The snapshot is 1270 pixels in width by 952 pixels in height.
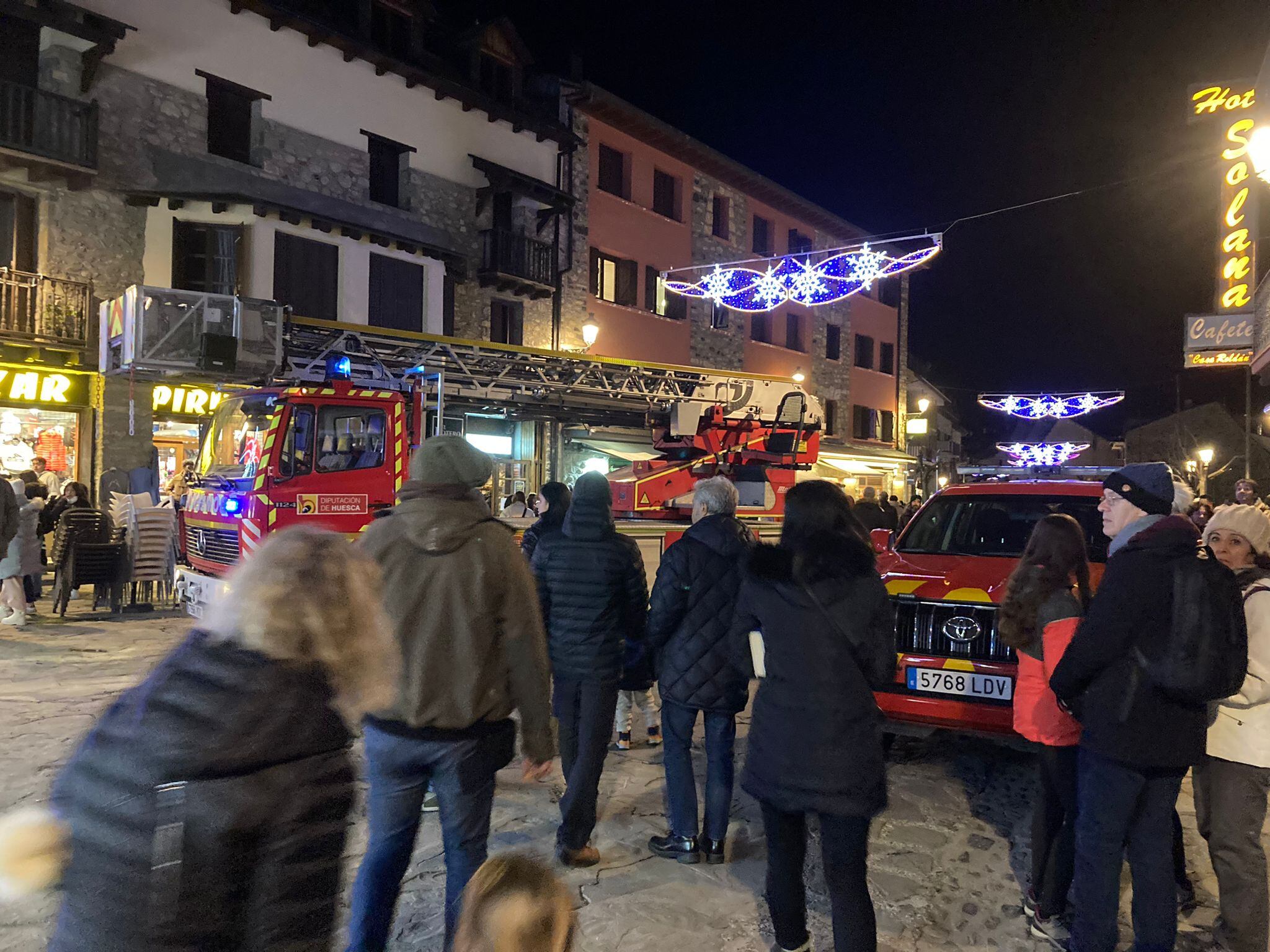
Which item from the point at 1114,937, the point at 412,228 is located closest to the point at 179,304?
the point at 412,228

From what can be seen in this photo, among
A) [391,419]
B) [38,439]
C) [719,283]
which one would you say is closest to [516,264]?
[719,283]

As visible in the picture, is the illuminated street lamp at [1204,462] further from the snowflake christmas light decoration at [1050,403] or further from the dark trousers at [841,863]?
the dark trousers at [841,863]

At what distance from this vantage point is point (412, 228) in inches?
761

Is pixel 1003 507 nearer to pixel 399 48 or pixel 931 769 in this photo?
pixel 931 769

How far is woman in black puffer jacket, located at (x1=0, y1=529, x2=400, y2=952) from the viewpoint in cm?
160

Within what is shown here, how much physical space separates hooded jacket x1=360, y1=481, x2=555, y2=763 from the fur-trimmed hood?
873 mm

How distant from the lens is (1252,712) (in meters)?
3.30

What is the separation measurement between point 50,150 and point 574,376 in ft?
30.3

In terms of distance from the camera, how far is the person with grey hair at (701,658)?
13.6 feet

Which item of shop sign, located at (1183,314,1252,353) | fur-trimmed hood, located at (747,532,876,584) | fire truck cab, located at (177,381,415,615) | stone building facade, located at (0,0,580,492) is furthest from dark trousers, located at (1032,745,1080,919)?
shop sign, located at (1183,314,1252,353)

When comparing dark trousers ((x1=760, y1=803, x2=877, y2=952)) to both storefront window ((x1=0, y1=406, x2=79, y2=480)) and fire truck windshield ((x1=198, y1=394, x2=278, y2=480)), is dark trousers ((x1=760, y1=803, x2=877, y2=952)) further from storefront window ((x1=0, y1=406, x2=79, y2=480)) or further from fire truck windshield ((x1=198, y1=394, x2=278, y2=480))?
storefront window ((x1=0, y1=406, x2=79, y2=480))

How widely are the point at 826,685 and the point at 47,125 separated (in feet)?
54.3

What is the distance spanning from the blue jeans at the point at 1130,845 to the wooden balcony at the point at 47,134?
16.7 meters

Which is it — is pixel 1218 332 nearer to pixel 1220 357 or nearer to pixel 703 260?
pixel 1220 357
